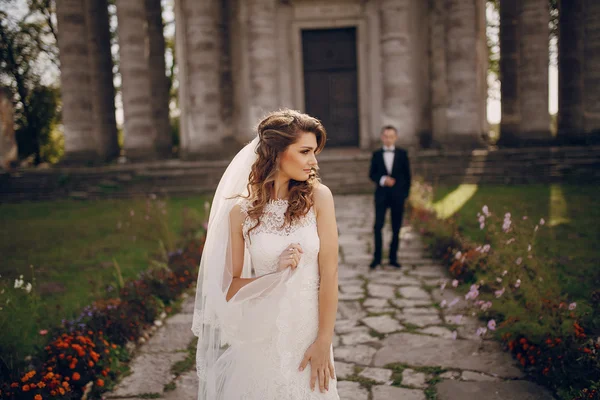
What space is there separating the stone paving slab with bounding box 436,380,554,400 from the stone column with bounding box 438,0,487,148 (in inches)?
513

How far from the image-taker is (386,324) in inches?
215

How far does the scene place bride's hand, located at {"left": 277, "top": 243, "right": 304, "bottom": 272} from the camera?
2.44 meters

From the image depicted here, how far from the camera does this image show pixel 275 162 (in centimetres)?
254

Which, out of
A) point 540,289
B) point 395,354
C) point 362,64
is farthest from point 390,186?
point 362,64

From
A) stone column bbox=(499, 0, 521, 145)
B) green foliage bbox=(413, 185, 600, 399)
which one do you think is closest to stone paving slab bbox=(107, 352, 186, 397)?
green foliage bbox=(413, 185, 600, 399)

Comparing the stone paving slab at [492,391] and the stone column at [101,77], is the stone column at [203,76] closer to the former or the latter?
the stone column at [101,77]

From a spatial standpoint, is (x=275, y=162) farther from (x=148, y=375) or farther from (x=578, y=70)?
(x=578, y=70)

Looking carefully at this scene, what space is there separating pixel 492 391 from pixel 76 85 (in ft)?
57.6

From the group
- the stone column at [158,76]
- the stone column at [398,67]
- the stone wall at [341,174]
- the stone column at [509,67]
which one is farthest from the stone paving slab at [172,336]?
the stone column at [509,67]

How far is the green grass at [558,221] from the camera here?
6137 mm

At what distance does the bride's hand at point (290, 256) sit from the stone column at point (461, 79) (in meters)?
14.7

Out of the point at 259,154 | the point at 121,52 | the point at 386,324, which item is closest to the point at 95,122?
the point at 121,52

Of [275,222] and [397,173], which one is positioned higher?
[275,222]

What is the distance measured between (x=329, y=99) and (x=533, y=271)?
14204 millimetres
